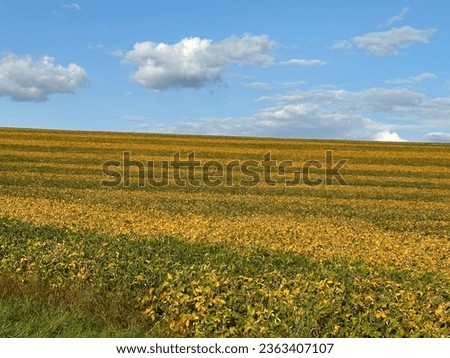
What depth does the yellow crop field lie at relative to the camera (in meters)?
9.23

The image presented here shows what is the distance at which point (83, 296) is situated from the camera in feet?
37.8

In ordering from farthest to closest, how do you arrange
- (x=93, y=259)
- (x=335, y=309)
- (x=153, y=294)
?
(x=93, y=259) → (x=153, y=294) → (x=335, y=309)

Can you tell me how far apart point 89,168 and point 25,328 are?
40.4 metres

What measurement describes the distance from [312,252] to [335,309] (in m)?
6.59

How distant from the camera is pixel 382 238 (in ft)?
64.5

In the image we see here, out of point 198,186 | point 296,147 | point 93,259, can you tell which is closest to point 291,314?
point 93,259

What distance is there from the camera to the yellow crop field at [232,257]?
363 inches

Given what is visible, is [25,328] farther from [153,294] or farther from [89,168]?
[89,168]

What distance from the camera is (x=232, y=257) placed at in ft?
44.5

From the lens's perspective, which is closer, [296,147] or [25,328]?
[25,328]
